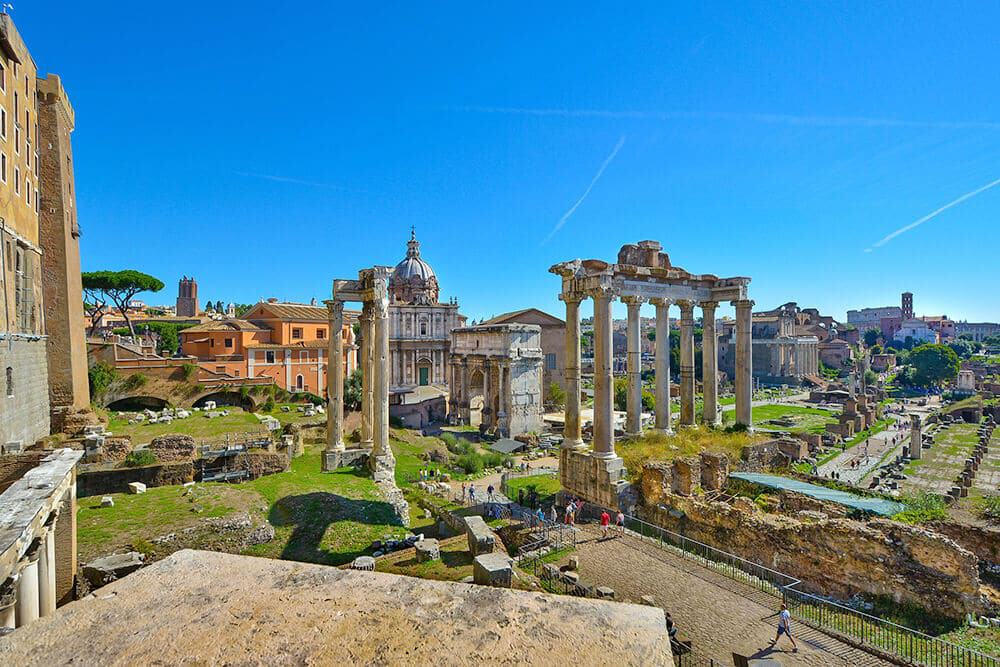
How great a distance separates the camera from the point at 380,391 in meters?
17.1

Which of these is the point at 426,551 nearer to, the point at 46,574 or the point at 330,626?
the point at 46,574

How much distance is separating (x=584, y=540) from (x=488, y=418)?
2548 cm

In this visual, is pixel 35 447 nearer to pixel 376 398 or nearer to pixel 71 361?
pixel 71 361

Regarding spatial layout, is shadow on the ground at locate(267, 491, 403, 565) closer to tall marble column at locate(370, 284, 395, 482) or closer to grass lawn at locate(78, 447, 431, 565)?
grass lawn at locate(78, 447, 431, 565)

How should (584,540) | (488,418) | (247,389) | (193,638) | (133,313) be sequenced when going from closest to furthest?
(193,638) < (584,540) < (247,389) < (488,418) < (133,313)

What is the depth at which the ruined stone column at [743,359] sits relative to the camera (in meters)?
18.4

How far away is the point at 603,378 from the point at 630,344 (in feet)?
8.90

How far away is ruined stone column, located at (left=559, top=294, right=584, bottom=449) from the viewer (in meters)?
15.6

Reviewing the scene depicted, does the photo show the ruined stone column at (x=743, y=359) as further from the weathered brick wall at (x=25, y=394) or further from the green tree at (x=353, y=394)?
the weathered brick wall at (x=25, y=394)

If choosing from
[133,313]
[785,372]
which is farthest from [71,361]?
[785,372]

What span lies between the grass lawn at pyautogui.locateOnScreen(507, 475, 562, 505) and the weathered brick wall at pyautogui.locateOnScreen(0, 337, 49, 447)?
16077mm

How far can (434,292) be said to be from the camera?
188 ft

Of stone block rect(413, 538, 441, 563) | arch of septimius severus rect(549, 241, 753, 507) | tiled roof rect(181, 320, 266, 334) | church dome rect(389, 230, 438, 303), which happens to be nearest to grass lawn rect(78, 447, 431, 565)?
stone block rect(413, 538, 441, 563)

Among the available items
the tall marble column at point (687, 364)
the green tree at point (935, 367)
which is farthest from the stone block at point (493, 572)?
the green tree at point (935, 367)
